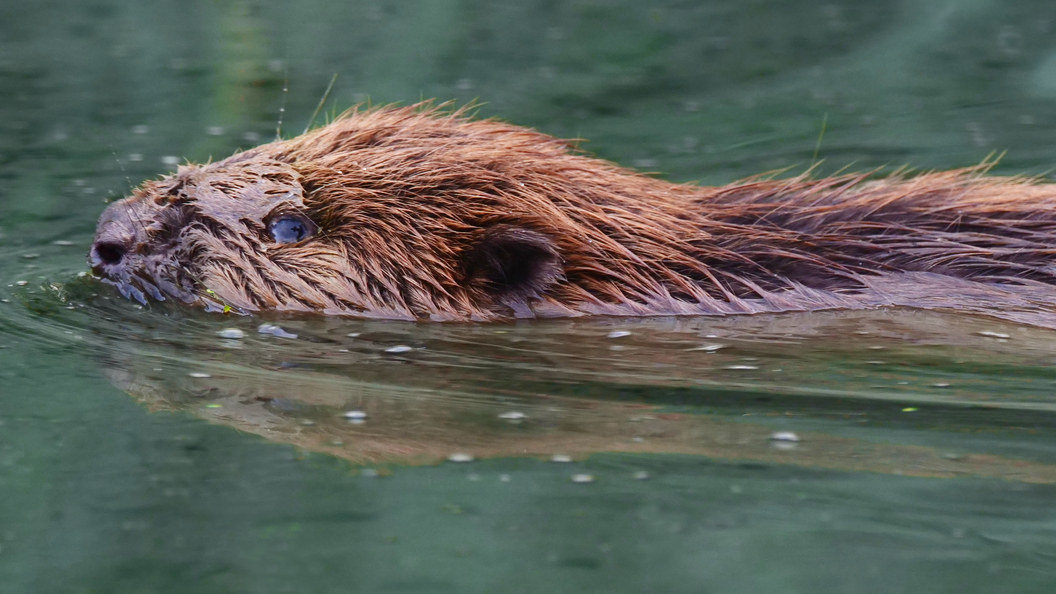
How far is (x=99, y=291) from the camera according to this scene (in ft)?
16.0

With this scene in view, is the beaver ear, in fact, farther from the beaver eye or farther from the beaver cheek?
the beaver eye

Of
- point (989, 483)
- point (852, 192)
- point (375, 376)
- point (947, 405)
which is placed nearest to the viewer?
point (989, 483)

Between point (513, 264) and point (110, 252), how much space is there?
157cm

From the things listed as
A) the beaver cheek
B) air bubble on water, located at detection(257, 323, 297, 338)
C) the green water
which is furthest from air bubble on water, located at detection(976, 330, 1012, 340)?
air bubble on water, located at detection(257, 323, 297, 338)

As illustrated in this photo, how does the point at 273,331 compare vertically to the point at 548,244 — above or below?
below

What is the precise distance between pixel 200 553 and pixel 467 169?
88.0 inches

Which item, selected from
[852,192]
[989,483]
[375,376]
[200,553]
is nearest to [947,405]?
[989,483]

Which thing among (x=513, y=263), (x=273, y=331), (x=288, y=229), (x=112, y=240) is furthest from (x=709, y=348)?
(x=112, y=240)

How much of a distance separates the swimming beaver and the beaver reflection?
62 cm

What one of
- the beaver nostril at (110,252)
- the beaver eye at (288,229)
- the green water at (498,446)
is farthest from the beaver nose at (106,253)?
the beaver eye at (288,229)

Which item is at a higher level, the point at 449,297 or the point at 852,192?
the point at 852,192

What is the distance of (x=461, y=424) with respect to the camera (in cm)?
345

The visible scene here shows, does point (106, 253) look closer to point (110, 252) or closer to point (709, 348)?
point (110, 252)

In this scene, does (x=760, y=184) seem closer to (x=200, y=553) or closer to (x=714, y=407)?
(x=714, y=407)
